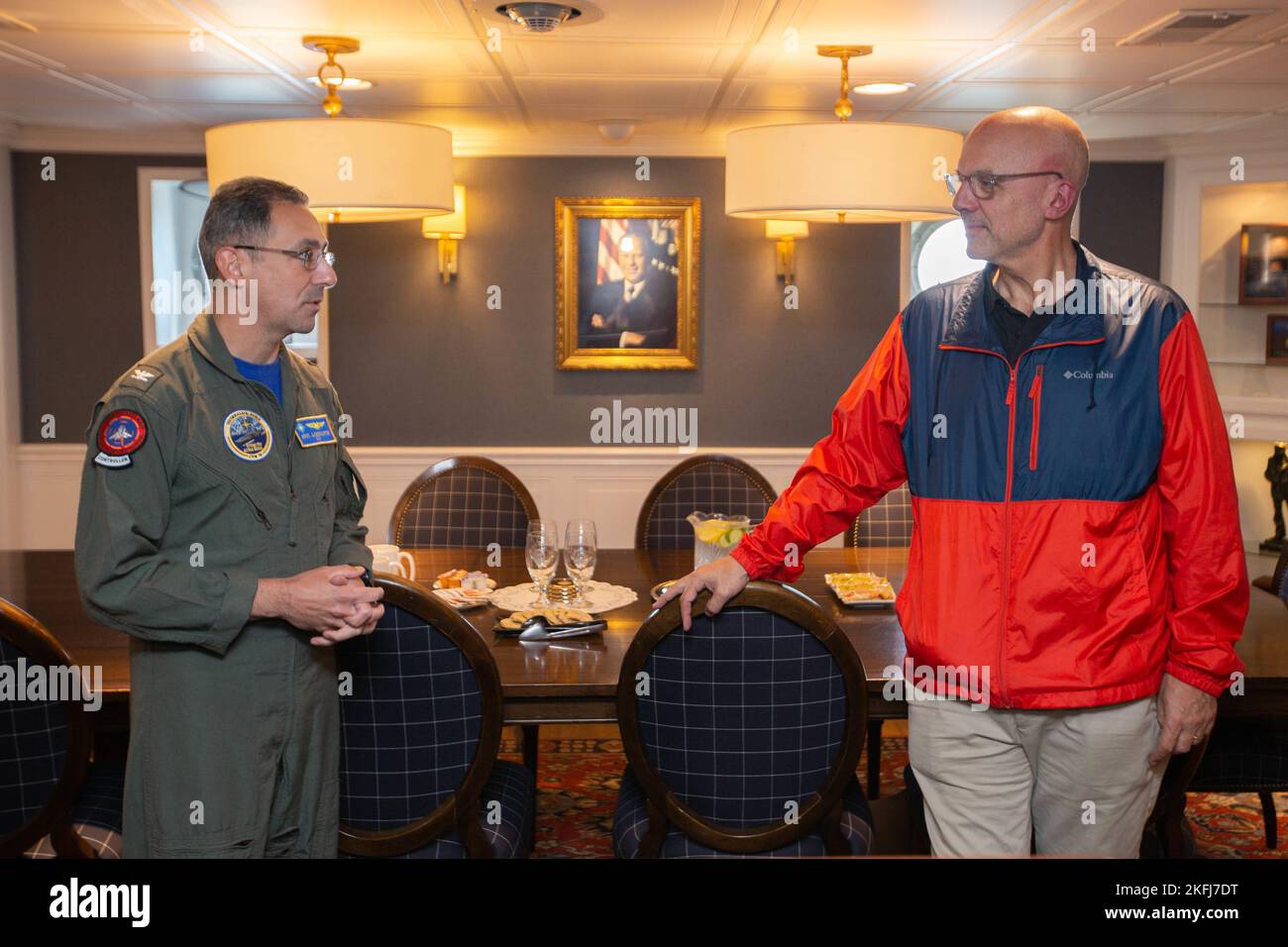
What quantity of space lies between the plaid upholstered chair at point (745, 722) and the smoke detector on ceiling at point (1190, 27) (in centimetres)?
230

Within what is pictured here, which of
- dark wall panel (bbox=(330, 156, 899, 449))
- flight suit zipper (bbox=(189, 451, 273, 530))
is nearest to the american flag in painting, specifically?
dark wall panel (bbox=(330, 156, 899, 449))

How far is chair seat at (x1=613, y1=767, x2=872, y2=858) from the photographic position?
81.1 inches

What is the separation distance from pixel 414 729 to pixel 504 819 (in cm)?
36

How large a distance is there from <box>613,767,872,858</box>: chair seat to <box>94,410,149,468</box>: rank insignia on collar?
1069 mm

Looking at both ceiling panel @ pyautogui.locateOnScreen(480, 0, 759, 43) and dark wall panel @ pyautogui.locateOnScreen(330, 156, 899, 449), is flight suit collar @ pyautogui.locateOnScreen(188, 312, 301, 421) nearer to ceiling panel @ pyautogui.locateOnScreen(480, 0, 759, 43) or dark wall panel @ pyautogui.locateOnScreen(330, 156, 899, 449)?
ceiling panel @ pyautogui.locateOnScreen(480, 0, 759, 43)

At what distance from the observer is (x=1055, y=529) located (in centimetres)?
160

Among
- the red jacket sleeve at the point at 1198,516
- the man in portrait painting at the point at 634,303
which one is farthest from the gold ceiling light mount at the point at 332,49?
the red jacket sleeve at the point at 1198,516

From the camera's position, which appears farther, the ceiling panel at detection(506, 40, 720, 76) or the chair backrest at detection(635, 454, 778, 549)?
the chair backrest at detection(635, 454, 778, 549)

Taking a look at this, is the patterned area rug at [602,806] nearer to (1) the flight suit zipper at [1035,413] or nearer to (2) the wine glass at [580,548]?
(2) the wine glass at [580,548]

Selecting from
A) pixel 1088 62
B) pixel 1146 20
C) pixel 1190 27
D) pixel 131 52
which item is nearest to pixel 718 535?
pixel 1146 20

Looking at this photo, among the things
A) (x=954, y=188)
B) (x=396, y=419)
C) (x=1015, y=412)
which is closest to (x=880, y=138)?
(x=954, y=188)

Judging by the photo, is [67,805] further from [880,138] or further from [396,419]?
[396,419]

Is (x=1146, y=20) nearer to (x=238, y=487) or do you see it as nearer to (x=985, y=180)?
(x=985, y=180)

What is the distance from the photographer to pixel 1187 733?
1617mm
